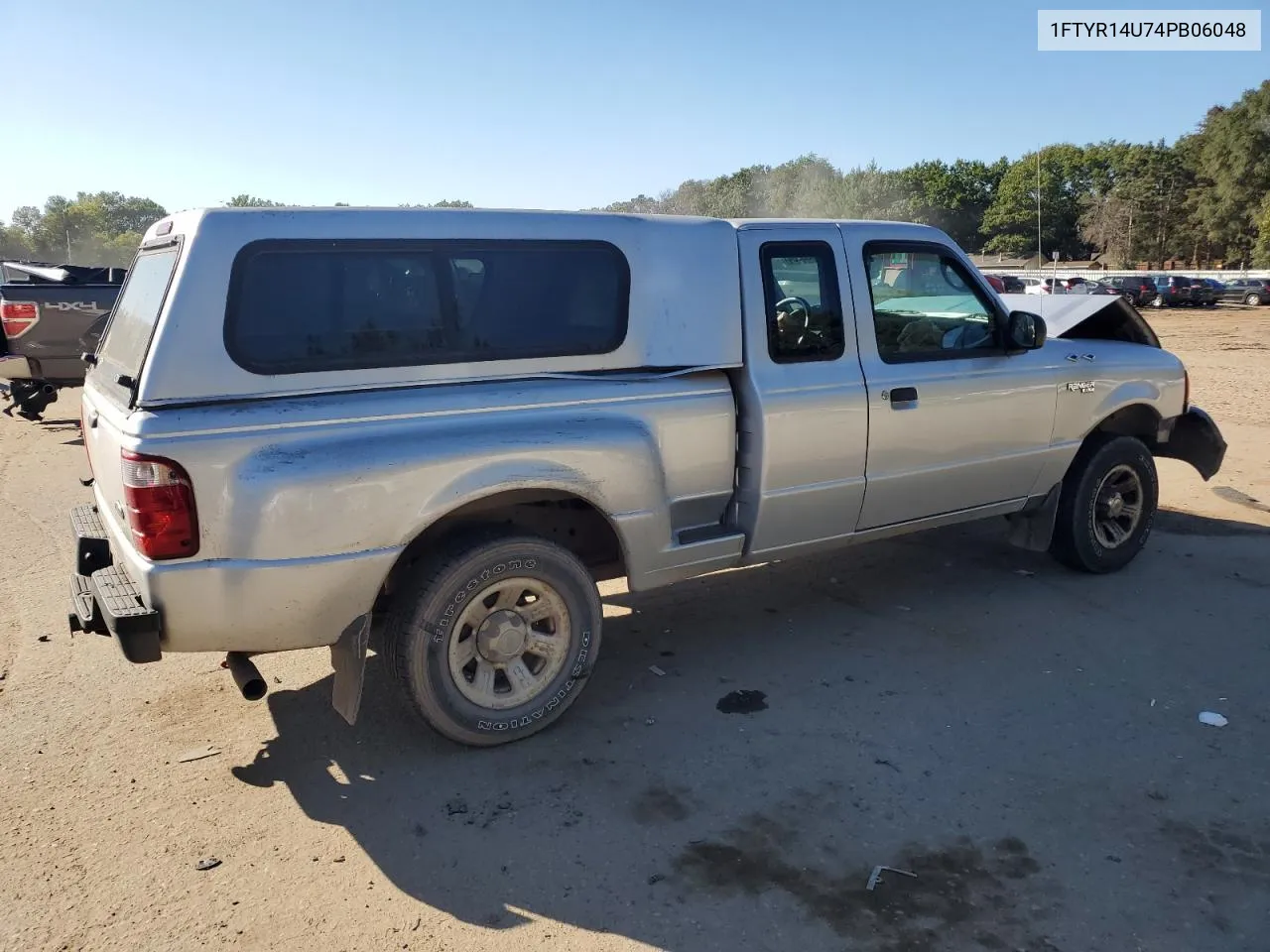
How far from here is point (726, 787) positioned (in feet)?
12.0

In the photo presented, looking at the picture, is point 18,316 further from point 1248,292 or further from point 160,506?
point 1248,292

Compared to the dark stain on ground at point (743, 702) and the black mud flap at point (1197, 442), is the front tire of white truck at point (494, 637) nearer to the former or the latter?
the dark stain on ground at point (743, 702)

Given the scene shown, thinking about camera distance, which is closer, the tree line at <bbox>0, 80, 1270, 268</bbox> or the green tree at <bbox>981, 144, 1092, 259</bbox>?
the tree line at <bbox>0, 80, 1270, 268</bbox>

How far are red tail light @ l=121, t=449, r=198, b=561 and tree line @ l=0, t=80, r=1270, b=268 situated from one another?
141 ft

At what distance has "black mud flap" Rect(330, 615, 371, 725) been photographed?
362 centimetres

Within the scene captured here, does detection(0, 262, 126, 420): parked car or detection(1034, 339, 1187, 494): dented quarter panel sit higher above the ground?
detection(0, 262, 126, 420): parked car

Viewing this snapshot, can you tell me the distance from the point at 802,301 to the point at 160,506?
294cm

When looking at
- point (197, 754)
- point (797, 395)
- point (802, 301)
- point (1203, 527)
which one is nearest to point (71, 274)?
point (197, 754)

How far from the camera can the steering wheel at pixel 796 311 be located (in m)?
4.55

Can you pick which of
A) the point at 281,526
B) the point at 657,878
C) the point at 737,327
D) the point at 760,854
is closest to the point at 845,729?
the point at 760,854

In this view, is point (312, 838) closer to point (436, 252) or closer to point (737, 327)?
point (436, 252)

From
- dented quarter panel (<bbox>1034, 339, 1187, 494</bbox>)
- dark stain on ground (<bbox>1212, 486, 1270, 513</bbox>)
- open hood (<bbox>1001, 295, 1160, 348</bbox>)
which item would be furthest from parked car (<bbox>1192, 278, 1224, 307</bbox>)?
dented quarter panel (<bbox>1034, 339, 1187, 494</bbox>)

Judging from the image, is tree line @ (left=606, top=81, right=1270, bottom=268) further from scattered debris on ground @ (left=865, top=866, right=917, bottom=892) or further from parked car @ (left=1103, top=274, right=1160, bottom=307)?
scattered debris on ground @ (left=865, top=866, right=917, bottom=892)

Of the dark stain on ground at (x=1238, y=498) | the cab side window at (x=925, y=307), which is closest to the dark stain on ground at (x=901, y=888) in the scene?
the cab side window at (x=925, y=307)
